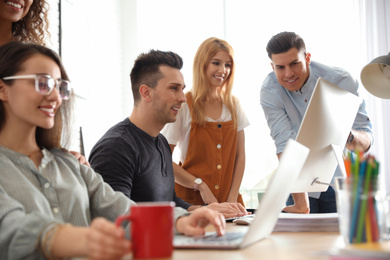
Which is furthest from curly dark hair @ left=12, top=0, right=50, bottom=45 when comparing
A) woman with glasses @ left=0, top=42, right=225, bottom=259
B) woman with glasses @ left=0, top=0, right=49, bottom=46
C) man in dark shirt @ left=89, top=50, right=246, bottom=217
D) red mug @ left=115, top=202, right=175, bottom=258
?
red mug @ left=115, top=202, right=175, bottom=258

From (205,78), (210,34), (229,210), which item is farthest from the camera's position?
(210,34)

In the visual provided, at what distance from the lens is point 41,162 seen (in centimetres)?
129

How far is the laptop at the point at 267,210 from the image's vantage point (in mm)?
940

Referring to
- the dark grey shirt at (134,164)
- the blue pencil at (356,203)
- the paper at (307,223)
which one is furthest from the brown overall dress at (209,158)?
the blue pencil at (356,203)

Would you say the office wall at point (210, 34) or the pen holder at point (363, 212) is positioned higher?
the office wall at point (210, 34)

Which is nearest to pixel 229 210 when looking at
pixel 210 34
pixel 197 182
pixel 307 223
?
pixel 307 223

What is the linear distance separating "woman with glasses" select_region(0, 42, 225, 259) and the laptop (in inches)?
3.8

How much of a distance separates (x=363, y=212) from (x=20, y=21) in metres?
1.82

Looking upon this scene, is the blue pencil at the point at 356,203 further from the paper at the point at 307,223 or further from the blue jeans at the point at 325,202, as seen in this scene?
the blue jeans at the point at 325,202

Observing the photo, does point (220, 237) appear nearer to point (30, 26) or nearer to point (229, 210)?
point (229, 210)

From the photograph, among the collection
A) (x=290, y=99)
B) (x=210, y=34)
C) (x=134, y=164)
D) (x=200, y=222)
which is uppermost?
(x=210, y=34)

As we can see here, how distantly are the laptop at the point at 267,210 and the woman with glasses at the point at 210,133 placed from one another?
4.84 ft

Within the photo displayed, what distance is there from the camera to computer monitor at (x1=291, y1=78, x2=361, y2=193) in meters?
1.29

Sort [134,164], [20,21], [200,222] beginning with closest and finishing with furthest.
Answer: [200,222]
[134,164]
[20,21]
